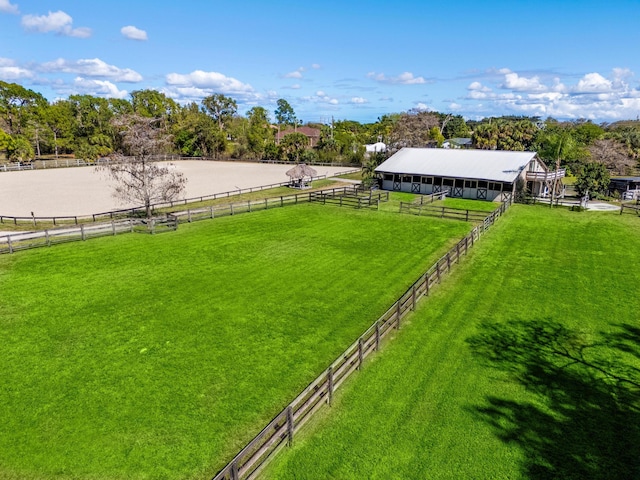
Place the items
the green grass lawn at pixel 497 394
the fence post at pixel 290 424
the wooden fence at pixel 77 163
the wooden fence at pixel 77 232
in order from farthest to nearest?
the wooden fence at pixel 77 163, the wooden fence at pixel 77 232, the fence post at pixel 290 424, the green grass lawn at pixel 497 394

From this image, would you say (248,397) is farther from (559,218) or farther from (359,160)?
(359,160)

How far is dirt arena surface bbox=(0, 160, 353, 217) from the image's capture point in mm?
37719

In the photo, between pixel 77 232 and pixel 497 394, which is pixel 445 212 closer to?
pixel 497 394

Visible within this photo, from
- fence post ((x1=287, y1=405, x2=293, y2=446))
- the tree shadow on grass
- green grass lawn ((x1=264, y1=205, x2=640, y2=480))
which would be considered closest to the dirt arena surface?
green grass lawn ((x1=264, y1=205, x2=640, y2=480))

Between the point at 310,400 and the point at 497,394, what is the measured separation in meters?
5.16

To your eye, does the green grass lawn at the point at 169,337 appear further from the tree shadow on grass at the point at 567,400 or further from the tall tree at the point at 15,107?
the tall tree at the point at 15,107

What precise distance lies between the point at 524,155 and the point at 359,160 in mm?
40304

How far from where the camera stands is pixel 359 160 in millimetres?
79938

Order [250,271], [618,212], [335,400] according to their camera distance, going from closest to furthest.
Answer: [335,400], [250,271], [618,212]

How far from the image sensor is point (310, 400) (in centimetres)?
1008

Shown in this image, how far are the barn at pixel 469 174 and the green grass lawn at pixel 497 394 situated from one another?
2217 cm

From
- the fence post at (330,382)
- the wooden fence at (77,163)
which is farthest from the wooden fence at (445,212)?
the wooden fence at (77,163)

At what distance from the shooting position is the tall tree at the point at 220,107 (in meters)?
107

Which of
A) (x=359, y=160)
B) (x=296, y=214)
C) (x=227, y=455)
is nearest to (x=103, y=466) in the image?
(x=227, y=455)
